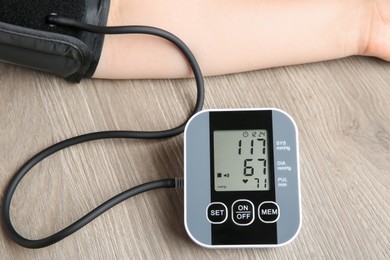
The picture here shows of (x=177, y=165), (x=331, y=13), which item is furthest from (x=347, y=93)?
(x=177, y=165)

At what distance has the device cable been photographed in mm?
544

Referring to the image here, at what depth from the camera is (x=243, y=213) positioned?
1.74 feet

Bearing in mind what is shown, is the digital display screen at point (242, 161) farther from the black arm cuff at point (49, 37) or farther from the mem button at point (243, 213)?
the black arm cuff at point (49, 37)

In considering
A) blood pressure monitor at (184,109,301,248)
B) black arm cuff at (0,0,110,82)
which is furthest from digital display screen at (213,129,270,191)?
black arm cuff at (0,0,110,82)

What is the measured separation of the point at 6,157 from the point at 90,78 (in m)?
0.13

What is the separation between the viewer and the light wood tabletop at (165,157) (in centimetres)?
55

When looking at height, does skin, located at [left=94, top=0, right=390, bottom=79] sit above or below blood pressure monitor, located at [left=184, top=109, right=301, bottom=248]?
above

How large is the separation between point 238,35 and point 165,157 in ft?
0.52

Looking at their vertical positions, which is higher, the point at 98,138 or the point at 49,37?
the point at 49,37

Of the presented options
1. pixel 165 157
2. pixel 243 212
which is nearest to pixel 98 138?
pixel 165 157

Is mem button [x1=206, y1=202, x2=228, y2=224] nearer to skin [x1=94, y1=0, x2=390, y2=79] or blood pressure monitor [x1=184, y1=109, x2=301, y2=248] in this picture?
blood pressure monitor [x1=184, y1=109, x2=301, y2=248]

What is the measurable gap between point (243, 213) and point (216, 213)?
3 cm

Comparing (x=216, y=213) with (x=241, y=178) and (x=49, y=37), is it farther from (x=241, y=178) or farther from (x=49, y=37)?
(x=49, y=37)

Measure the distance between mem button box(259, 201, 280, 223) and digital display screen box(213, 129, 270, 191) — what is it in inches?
0.6
